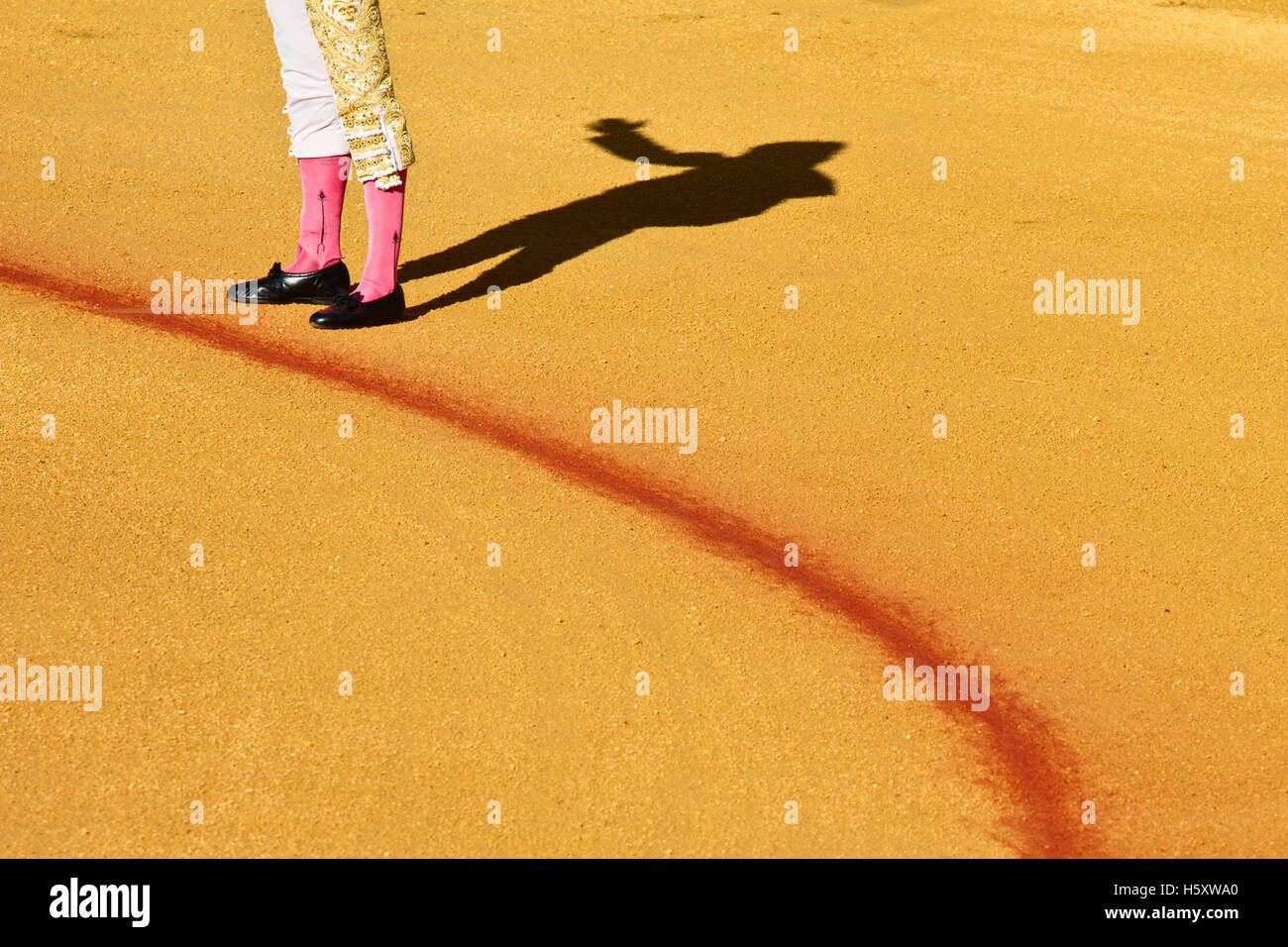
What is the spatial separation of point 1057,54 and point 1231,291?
12.1 feet

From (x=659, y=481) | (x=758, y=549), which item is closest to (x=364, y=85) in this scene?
(x=659, y=481)

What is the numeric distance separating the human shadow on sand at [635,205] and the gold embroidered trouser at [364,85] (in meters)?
0.71

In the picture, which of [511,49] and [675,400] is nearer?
[675,400]

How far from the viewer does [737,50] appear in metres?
9.41

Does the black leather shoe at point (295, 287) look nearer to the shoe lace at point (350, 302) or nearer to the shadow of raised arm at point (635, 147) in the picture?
the shoe lace at point (350, 302)

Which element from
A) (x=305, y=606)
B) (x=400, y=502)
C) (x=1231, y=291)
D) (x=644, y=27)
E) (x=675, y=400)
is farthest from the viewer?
(x=644, y=27)

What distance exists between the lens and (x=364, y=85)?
567cm

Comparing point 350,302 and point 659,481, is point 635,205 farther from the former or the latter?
point 659,481

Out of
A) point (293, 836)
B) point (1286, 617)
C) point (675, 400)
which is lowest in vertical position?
point (293, 836)

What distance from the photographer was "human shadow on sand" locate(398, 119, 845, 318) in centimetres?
661

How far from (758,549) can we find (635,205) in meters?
3.12

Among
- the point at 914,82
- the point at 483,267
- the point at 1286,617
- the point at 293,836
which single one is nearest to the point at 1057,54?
the point at 914,82

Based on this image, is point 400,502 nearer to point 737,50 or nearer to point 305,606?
point 305,606

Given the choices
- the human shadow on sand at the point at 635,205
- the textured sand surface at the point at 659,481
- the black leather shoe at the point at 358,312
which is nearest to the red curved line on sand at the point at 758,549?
→ the textured sand surface at the point at 659,481
